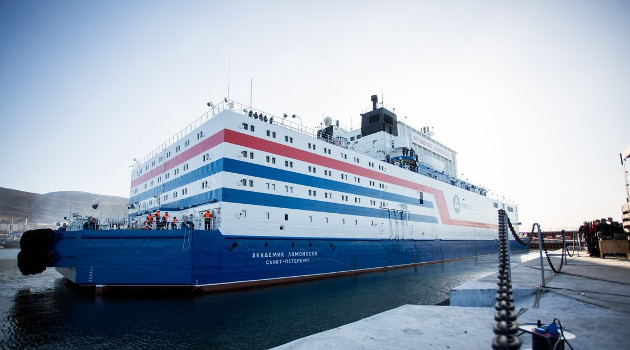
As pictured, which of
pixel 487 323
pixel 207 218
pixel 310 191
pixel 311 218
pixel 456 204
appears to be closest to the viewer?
pixel 487 323

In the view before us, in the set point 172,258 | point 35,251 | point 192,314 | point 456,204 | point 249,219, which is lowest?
point 192,314

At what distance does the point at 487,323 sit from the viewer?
577cm

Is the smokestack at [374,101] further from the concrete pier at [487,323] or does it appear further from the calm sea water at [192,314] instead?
the concrete pier at [487,323]

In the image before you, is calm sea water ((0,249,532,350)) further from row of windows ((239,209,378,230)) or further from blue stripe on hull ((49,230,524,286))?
row of windows ((239,209,378,230))

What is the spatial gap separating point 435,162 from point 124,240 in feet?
110

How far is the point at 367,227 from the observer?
2359cm

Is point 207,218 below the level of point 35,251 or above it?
above

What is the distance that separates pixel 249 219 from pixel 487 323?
1280 cm

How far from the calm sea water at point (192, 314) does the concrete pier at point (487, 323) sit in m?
3.95

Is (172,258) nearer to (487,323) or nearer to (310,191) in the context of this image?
(310,191)

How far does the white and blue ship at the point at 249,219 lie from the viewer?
48.3 feet

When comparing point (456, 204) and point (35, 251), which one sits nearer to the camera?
point (35, 251)

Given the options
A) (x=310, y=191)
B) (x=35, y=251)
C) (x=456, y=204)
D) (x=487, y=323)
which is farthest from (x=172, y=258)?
(x=456, y=204)

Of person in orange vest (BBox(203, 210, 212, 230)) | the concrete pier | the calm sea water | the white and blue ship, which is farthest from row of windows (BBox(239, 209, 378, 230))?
the concrete pier
